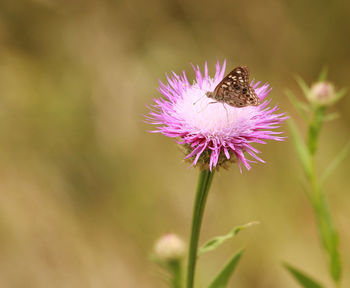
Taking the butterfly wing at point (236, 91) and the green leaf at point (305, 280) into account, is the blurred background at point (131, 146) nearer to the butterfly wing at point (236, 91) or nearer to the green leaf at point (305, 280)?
the green leaf at point (305, 280)

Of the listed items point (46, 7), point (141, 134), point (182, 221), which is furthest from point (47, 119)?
point (182, 221)

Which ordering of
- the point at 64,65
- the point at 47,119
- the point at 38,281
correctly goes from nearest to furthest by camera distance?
the point at 38,281
the point at 47,119
the point at 64,65

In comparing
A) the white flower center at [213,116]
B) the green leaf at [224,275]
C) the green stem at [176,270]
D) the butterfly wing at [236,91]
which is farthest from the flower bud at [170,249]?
the butterfly wing at [236,91]

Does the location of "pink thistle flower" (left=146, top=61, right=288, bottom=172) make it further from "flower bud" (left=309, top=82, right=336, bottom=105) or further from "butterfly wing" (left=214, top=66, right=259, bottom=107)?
"flower bud" (left=309, top=82, right=336, bottom=105)

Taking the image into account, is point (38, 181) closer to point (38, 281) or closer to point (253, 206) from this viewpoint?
point (38, 281)

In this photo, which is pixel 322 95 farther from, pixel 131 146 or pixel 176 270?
pixel 131 146

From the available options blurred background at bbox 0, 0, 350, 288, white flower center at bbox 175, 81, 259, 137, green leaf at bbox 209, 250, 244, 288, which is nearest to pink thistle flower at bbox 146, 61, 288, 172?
white flower center at bbox 175, 81, 259, 137
